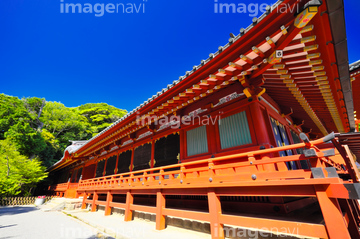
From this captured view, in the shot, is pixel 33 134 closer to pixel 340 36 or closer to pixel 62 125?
pixel 62 125

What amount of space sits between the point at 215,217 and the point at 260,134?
2469 mm

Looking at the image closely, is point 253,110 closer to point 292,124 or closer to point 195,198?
point 195,198

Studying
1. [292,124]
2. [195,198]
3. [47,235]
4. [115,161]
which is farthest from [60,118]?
[292,124]

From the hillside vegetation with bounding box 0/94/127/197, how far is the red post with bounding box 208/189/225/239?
800 inches

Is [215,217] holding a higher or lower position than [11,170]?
lower

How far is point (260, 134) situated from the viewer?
4461mm

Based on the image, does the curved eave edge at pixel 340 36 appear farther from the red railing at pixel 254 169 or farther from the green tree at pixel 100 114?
the green tree at pixel 100 114

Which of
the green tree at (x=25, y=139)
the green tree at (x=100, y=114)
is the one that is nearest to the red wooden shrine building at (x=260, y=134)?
the green tree at (x=25, y=139)

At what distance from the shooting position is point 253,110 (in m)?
4.74

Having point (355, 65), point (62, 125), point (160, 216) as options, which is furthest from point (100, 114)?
point (355, 65)

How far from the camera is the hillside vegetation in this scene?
15.7 m

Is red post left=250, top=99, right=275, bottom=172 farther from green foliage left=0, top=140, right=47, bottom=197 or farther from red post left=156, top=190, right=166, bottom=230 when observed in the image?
green foliage left=0, top=140, right=47, bottom=197

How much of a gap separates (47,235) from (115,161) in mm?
5507

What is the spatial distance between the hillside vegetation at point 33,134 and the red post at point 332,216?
880 inches
